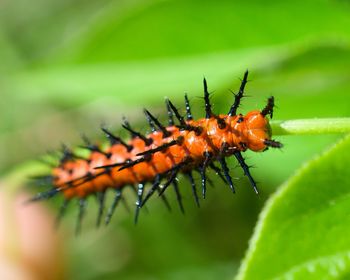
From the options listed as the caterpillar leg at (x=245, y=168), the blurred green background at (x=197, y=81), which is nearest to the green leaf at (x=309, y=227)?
the caterpillar leg at (x=245, y=168)

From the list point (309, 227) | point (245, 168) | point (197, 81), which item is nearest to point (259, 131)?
point (245, 168)

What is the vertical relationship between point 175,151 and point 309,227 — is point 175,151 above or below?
above

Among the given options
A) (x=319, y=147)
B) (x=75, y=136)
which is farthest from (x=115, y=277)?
(x=319, y=147)

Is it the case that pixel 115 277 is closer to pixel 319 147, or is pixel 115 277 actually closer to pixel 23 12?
pixel 319 147

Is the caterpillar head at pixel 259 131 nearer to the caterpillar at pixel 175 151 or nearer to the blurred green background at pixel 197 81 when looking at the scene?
the caterpillar at pixel 175 151

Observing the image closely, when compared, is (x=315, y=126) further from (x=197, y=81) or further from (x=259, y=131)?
(x=197, y=81)

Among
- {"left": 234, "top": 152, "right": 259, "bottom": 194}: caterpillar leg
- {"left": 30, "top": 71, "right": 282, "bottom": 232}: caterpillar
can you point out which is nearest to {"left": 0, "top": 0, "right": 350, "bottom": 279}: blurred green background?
{"left": 30, "top": 71, "right": 282, "bottom": 232}: caterpillar

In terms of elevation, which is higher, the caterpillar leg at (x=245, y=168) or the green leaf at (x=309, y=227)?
the caterpillar leg at (x=245, y=168)
